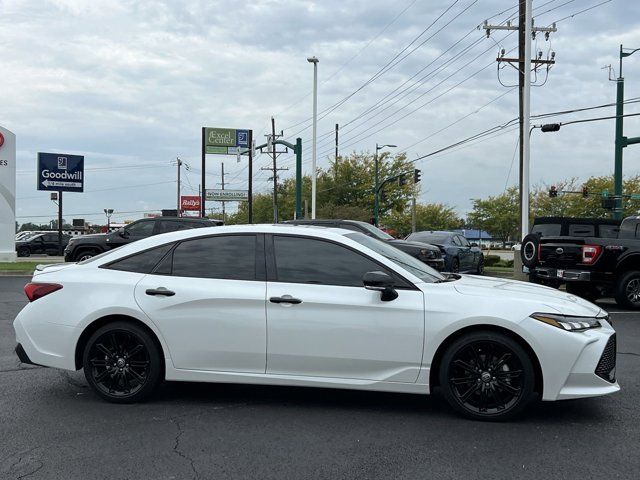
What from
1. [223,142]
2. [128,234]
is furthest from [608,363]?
[223,142]

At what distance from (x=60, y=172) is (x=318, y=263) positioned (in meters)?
30.7

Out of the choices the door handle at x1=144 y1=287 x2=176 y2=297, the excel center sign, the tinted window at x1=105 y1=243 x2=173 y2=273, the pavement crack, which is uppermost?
the excel center sign

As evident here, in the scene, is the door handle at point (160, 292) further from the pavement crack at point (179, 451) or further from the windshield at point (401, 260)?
the windshield at point (401, 260)

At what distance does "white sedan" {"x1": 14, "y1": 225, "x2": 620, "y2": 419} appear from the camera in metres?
4.51

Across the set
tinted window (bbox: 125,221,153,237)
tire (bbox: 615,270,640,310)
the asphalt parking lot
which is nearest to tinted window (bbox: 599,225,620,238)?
tire (bbox: 615,270,640,310)

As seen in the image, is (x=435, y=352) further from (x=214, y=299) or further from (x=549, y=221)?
(x=549, y=221)

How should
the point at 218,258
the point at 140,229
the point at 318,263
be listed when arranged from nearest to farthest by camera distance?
the point at 318,263 → the point at 218,258 → the point at 140,229

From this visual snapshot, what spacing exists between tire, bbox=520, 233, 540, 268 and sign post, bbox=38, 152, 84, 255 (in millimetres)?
26059

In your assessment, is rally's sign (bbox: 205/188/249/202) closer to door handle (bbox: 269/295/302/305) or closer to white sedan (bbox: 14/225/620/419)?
white sedan (bbox: 14/225/620/419)

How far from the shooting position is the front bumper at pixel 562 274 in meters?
11.7

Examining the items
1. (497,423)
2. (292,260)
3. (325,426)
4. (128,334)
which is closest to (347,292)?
(292,260)

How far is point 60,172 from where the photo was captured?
32125 millimetres

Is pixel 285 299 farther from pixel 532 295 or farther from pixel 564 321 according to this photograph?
pixel 564 321

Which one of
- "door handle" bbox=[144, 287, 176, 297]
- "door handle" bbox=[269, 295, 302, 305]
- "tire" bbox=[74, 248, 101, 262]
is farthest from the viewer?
"tire" bbox=[74, 248, 101, 262]
